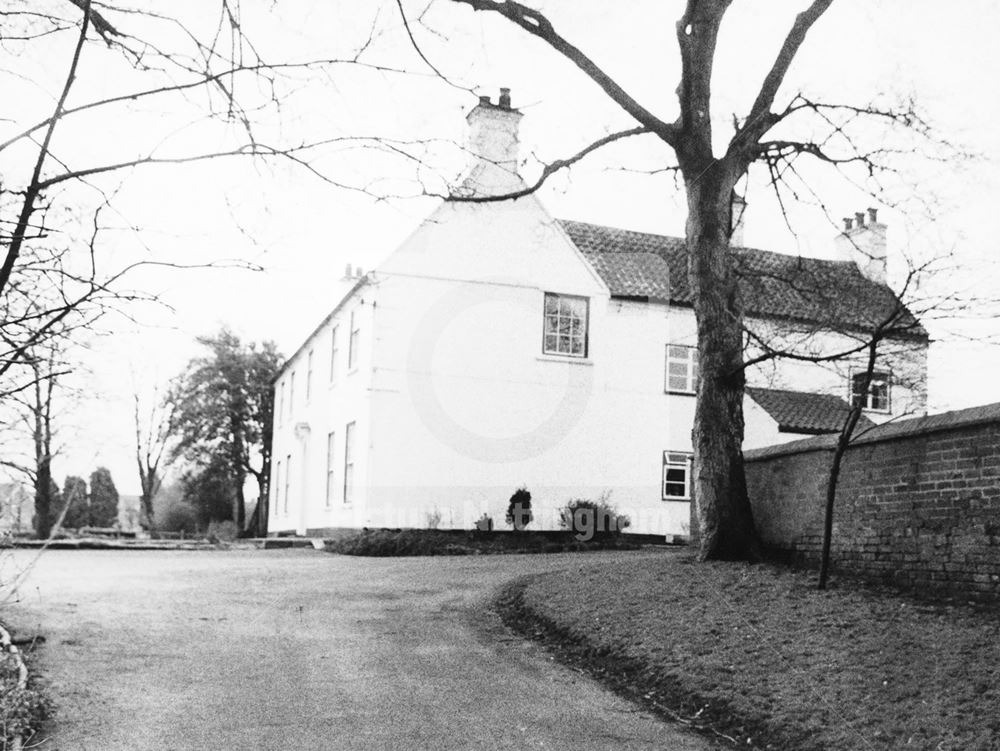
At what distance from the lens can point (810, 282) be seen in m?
15.7

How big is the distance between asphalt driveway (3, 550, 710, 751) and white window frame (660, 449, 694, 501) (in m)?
11.7

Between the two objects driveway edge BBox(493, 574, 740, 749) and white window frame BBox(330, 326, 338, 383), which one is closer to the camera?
driveway edge BBox(493, 574, 740, 749)

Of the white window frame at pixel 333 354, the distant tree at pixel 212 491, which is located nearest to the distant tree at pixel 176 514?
the distant tree at pixel 212 491

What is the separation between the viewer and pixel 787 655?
25.5 ft

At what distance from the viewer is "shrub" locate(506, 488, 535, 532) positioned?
22.9m

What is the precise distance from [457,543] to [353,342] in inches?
253

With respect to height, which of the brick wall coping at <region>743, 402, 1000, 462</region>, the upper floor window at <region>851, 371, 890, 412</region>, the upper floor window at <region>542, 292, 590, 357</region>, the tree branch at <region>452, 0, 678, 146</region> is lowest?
the brick wall coping at <region>743, 402, 1000, 462</region>

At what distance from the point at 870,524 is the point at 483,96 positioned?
7.52 meters

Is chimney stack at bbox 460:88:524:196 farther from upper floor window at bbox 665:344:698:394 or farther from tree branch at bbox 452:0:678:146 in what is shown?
tree branch at bbox 452:0:678:146

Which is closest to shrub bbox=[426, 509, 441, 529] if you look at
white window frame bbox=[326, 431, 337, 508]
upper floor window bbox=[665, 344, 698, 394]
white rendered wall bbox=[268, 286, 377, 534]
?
white rendered wall bbox=[268, 286, 377, 534]

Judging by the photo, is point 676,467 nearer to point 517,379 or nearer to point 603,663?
point 517,379

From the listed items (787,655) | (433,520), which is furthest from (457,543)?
(787,655)

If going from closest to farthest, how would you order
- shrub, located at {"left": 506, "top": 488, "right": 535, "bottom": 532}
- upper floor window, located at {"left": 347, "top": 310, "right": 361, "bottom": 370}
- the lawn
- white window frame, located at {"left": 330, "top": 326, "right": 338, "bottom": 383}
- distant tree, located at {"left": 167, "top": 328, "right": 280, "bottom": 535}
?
1. the lawn
2. shrub, located at {"left": 506, "top": 488, "right": 535, "bottom": 532}
3. upper floor window, located at {"left": 347, "top": 310, "right": 361, "bottom": 370}
4. white window frame, located at {"left": 330, "top": 326, "right": 338, "bottom": 383}
5. distant tree, located at {"left": 167, "top": 328, "right": 280, "bottom": 535}

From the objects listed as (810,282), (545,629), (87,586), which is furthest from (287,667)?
(810,282)
